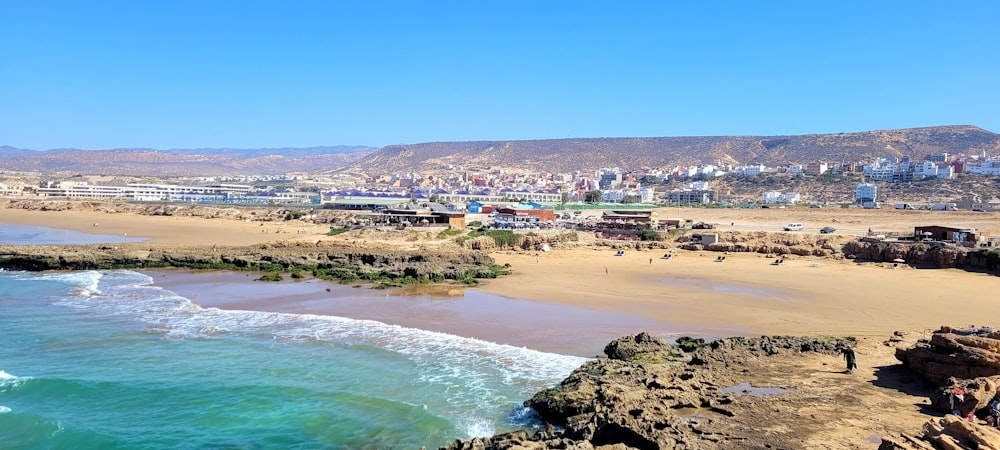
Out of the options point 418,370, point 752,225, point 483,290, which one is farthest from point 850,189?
point 418,370

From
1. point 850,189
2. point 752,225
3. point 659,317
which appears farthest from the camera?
point 850,189

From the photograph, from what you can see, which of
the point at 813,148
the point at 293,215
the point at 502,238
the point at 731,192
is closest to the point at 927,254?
the point at 502,238

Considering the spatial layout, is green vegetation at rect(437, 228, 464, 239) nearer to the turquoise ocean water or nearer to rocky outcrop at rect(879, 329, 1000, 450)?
the turquoise ocean water

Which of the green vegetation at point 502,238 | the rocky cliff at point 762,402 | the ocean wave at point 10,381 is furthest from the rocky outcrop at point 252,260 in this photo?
the rocky cliff at point 762,402

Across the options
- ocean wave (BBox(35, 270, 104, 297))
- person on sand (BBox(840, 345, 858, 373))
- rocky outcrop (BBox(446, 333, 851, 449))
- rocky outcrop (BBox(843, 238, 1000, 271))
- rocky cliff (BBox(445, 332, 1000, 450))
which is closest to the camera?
rocky cliff (BBox(445, 332, 1000, 450))

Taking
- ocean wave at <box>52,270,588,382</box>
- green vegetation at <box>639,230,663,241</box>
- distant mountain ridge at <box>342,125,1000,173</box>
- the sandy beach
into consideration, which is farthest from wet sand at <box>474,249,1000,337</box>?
distant mountain ridge at <box>342,125,1000,173</box>

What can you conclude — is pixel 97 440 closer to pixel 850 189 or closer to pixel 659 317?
pixel 659 317

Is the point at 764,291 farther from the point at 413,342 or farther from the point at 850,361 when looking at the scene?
the point at 413,342
